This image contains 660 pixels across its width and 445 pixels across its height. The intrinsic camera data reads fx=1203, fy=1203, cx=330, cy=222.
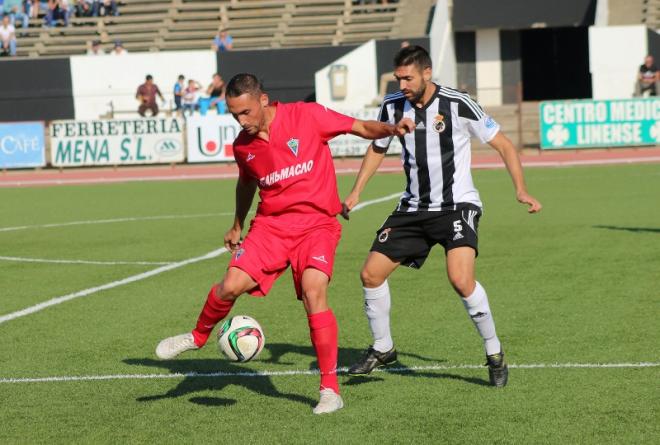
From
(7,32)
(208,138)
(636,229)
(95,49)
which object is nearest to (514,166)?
(636,229)

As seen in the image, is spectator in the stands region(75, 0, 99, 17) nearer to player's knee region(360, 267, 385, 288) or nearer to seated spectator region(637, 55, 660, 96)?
seated spectator region(637, 55, 660, 96)

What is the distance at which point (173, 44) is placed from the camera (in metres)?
41.3

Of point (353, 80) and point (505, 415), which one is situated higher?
point (353, 80)

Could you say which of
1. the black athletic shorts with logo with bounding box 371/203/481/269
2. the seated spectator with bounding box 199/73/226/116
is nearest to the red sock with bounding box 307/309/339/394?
the black athletic shorts with logo with bounding box 371/203/481/269

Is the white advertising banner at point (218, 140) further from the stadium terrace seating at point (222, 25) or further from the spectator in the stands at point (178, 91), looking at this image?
the stadium terrace seating at point (222, 25)

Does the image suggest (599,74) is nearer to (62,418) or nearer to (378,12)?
(378,12)

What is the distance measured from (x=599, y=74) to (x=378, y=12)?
27.0 feet

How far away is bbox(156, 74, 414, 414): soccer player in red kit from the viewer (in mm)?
7023

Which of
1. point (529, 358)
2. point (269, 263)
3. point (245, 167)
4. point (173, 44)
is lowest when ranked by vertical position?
point (529, 358)

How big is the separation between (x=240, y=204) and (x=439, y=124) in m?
1.40

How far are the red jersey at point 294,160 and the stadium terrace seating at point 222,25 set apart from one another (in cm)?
3278

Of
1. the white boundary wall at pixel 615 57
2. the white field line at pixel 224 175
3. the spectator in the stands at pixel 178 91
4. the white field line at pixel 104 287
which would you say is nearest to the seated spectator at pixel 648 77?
the white boundary wall at pixel 615 57

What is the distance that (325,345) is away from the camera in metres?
6.98

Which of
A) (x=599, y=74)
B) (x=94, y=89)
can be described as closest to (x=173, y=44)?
(x=94, y=89)
